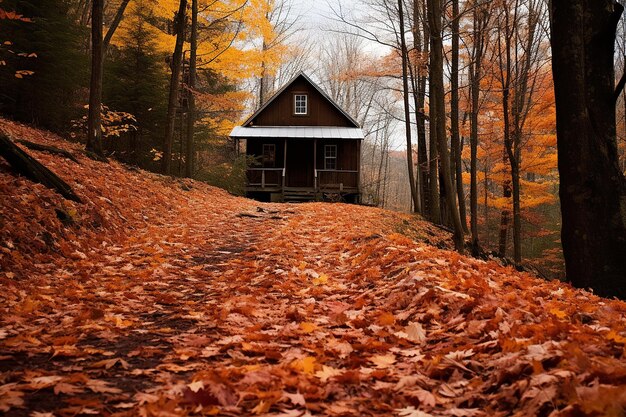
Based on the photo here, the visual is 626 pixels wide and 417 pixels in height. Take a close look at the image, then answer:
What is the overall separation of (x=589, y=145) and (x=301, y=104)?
63.7ft

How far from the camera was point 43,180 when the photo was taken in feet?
21.0

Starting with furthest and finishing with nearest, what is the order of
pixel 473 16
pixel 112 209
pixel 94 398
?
1. pixel 473 16
2. pixel 112 209
3. pixel 94 398

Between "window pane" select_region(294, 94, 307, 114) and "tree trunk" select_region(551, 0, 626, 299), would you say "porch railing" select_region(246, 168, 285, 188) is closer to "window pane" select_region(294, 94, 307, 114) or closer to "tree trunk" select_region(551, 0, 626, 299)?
"window pane" select_region(294, 94, 307, 114)

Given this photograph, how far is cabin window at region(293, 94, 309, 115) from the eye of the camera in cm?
2370

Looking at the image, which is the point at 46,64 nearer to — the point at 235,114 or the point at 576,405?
the point at 235,114

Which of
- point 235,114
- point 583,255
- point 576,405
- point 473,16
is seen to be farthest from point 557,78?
point 235,114

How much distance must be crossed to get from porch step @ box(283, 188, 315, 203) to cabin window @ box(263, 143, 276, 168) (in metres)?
2.71

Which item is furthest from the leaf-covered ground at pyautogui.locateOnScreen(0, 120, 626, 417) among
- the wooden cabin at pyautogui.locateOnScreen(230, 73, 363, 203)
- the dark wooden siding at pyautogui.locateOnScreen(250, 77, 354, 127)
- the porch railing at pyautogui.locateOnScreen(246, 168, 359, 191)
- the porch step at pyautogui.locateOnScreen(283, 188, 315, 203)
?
the dark wooden siding at pyautogui.locateOnScreen(250, 77, 354, 127)

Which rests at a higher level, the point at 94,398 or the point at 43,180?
the point at 43,180

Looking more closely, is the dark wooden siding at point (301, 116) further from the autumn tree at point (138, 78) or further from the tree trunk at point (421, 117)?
the autumn tree at point (138, 78)

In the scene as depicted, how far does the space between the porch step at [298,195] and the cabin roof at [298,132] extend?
109 inches

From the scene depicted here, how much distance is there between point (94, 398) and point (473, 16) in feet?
46.2

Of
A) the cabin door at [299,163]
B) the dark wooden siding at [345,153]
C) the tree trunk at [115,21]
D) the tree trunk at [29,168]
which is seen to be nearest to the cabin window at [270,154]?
the cabin door at [299,163]

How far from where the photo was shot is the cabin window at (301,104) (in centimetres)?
2370
